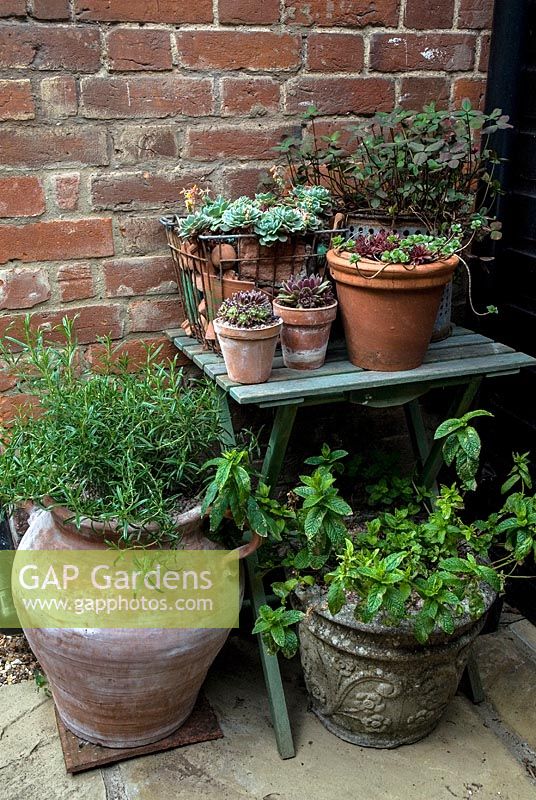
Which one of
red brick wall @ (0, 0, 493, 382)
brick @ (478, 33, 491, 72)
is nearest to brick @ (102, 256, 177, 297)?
red brick wall @ (0, 0, 493, 382)

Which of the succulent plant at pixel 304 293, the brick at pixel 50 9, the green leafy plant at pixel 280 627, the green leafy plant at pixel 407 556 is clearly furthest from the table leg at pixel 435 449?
the brick at pixel 50 9

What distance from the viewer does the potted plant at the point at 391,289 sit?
1825 millimetres

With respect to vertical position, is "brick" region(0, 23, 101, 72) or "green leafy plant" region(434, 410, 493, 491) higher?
"brick" region(0, 23, 101, 72)

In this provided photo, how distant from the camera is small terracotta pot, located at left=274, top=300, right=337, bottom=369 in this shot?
6.11 ft

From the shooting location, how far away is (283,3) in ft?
6.89

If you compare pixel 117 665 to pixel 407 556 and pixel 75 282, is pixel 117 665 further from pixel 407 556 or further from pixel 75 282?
pixel 75 282

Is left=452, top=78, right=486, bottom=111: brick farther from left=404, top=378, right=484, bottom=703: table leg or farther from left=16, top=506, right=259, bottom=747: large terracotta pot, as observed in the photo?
left=16, top=506, right=259, bottom=747: large terracotta pot

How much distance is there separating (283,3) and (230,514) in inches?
54.3

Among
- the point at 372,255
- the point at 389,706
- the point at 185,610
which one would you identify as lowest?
the point at 389,706

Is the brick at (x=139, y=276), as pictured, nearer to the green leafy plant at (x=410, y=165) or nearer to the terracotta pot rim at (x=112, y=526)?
the green leafy plant at (x=410, y=165)

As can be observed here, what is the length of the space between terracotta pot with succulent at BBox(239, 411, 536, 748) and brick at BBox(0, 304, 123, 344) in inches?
27.9

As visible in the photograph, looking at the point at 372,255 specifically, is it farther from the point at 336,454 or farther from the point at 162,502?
the point at 162,502

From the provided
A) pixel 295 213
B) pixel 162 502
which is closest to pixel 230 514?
pixel 162 502

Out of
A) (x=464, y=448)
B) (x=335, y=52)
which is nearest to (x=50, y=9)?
(x=335, y=52)
